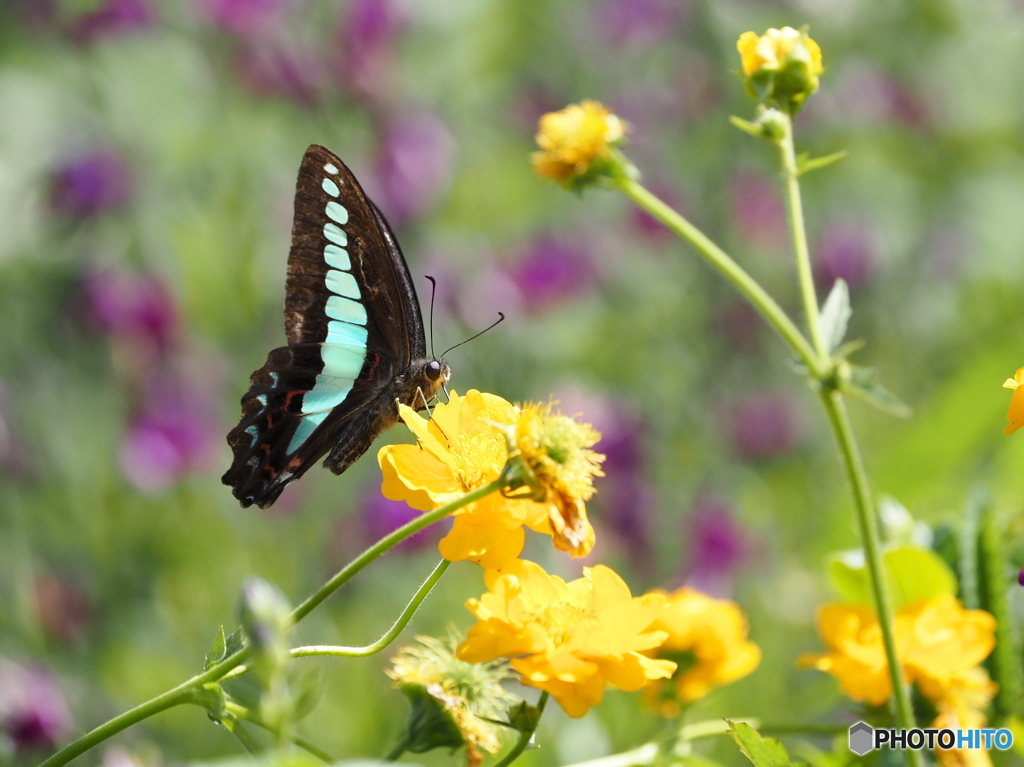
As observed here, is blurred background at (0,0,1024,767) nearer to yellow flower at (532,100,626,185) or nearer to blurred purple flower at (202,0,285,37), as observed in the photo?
blurred purple flower at (202,0,285,37)

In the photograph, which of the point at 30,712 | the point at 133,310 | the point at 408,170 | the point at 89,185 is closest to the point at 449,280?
the point at 408,170

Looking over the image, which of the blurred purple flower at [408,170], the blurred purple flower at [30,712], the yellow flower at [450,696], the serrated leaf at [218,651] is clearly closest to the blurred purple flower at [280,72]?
the blurred purple flower at [408,170]

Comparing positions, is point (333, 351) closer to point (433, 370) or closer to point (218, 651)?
point (433, 370)

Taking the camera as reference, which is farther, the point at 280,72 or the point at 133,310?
the point at 280,72

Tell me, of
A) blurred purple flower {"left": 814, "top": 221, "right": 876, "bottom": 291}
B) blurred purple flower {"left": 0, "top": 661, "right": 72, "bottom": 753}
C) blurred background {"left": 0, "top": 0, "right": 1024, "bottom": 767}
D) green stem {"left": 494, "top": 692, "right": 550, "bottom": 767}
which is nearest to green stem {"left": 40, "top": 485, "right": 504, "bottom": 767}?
green stem {"left": 494, "top": 692, "right": 550, "bottom": 767}

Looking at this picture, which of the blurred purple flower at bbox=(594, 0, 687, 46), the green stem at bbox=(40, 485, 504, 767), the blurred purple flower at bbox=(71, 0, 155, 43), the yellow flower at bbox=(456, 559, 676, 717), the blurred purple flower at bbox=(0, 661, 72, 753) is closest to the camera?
the green stem at bbox=(40, 485, 504, 767)

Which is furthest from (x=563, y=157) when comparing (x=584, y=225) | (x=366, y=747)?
(x=584, y=225)

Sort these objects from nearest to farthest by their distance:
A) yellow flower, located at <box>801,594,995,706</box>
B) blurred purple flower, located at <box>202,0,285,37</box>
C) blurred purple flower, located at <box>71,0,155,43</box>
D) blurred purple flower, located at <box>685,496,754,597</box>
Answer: yellow flower, located at <box>801,594,995,706</box> < blurred purple flower, located at <box>685,496,754,597</box> < blurred purple flower, located at <box>71,0,155,43</box> < blurred purple flower, located at <box>202,0,285,37</box>

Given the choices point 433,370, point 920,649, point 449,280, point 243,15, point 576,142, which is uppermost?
point 243,15
